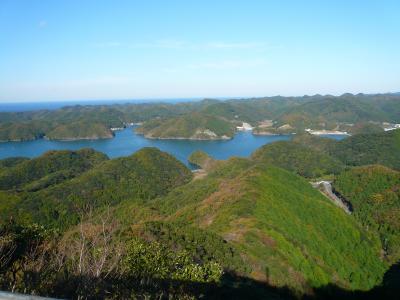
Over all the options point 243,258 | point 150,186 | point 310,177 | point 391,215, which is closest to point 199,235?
point 243,258

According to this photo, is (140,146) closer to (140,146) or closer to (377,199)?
(140,146)

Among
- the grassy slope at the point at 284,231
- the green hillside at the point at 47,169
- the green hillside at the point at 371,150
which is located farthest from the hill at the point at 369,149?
the green hillside at the point at 47,169

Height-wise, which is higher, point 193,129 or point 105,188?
point 105,188

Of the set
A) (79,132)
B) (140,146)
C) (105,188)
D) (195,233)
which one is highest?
(195,233)

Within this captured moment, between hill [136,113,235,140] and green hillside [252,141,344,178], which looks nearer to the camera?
green hillside [252,141,344,178]

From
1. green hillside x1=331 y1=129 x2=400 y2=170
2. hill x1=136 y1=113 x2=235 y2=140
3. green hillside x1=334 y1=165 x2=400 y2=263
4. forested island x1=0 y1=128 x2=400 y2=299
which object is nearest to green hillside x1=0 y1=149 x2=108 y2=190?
forested island x1=0 y1=128 x2=400 y2=299

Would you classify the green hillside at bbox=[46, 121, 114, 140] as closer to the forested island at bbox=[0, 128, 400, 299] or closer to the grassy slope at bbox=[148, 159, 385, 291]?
the forested island at bbox=[0, 128, 400, 299]

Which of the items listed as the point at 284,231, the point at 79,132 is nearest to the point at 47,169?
the point at 284,231
